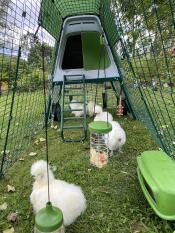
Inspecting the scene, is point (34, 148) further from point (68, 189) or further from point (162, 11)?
point (162, 11)

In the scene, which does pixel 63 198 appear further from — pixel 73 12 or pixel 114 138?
pixel 73 12

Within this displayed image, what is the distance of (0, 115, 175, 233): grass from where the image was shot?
1859 mm

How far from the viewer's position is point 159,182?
1.82 m

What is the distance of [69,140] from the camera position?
3.70 meters

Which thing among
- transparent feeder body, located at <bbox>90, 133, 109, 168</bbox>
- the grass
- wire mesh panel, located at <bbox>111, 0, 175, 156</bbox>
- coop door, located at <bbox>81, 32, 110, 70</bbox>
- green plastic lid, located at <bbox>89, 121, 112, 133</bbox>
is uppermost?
coop door, located at <bbox>81, 32, 110, 70</bbox>

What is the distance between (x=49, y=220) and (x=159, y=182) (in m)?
0.73

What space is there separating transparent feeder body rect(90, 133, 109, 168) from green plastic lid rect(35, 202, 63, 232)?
1.23 m

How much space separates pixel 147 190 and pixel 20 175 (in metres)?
1.22

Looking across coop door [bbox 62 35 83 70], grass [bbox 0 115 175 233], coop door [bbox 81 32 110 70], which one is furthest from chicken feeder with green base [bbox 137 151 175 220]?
coop door [bbox 62 35 83 70]

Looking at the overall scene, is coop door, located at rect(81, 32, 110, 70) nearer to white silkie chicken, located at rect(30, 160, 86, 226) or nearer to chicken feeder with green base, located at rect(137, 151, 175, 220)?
chicken feeder with green base, located at rect(137, 151, 175, 220)

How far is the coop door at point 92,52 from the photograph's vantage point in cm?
459

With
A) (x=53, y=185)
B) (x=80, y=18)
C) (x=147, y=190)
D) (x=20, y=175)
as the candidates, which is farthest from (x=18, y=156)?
(x=80, y=18)

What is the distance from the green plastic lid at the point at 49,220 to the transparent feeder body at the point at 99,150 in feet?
4.03

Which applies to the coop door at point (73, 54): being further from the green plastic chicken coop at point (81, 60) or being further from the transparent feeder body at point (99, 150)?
the transparent feeder body at point (99, 150)
